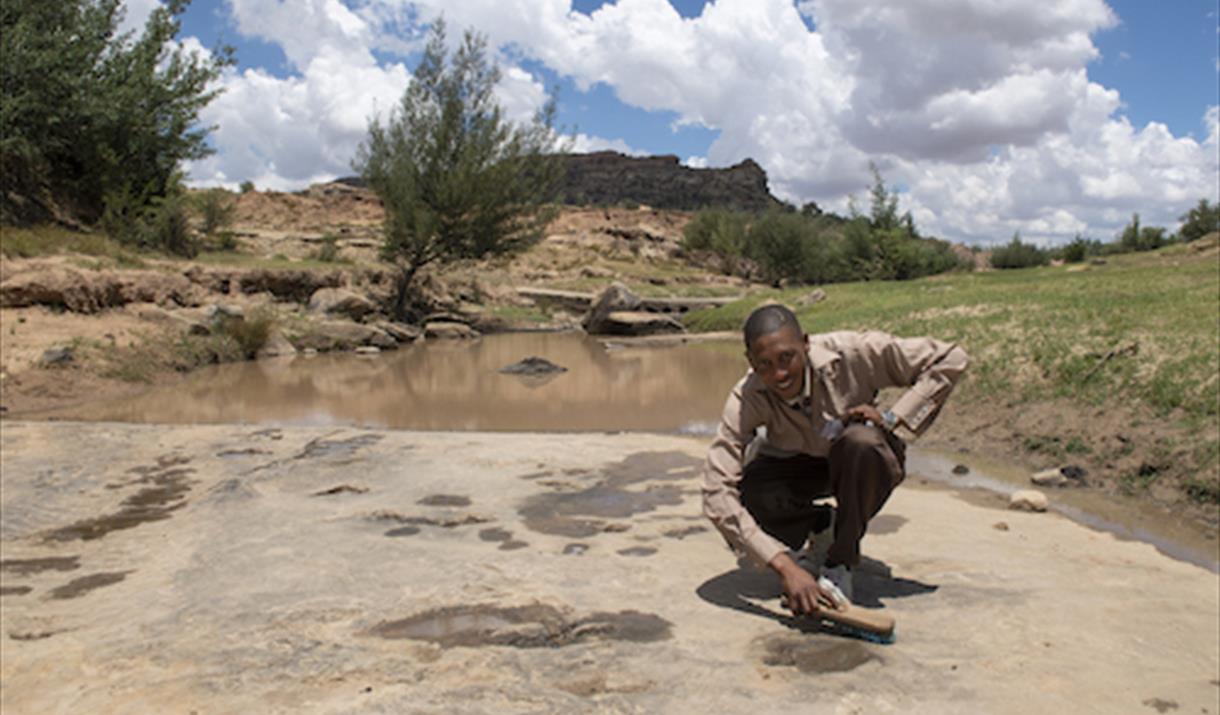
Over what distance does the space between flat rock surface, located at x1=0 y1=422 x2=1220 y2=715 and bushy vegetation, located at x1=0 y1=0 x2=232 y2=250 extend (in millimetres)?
16870

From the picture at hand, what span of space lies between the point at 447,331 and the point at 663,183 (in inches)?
3637

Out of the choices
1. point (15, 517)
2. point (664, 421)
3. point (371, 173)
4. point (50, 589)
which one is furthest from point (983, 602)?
point (371, 173)

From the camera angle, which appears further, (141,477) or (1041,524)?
(141,477)

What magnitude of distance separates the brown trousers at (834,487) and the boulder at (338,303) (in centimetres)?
1868

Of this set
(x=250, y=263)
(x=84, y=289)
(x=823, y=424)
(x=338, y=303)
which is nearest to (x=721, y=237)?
(x=338, y=303)

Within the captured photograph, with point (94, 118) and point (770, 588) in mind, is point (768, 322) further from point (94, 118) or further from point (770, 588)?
point (94, 118)

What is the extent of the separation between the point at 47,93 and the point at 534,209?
12263 mm

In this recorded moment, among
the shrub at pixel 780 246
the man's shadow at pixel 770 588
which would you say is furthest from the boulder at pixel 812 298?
the shrub at pixel 780 246

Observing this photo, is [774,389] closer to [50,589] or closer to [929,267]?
[50,589]

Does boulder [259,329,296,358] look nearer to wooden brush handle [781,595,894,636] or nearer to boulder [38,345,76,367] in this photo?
boulder [38,345,76,367]

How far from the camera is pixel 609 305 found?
25.1 metres

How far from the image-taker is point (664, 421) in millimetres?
9750

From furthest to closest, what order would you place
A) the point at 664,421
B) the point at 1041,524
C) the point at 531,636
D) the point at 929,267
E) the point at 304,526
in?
the point at 929,267 → the point at 664,421 → the point at 1041,524 → the point at 304,526 → the point at 531,636

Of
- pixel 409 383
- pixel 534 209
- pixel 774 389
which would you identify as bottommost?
pixel 409 383
